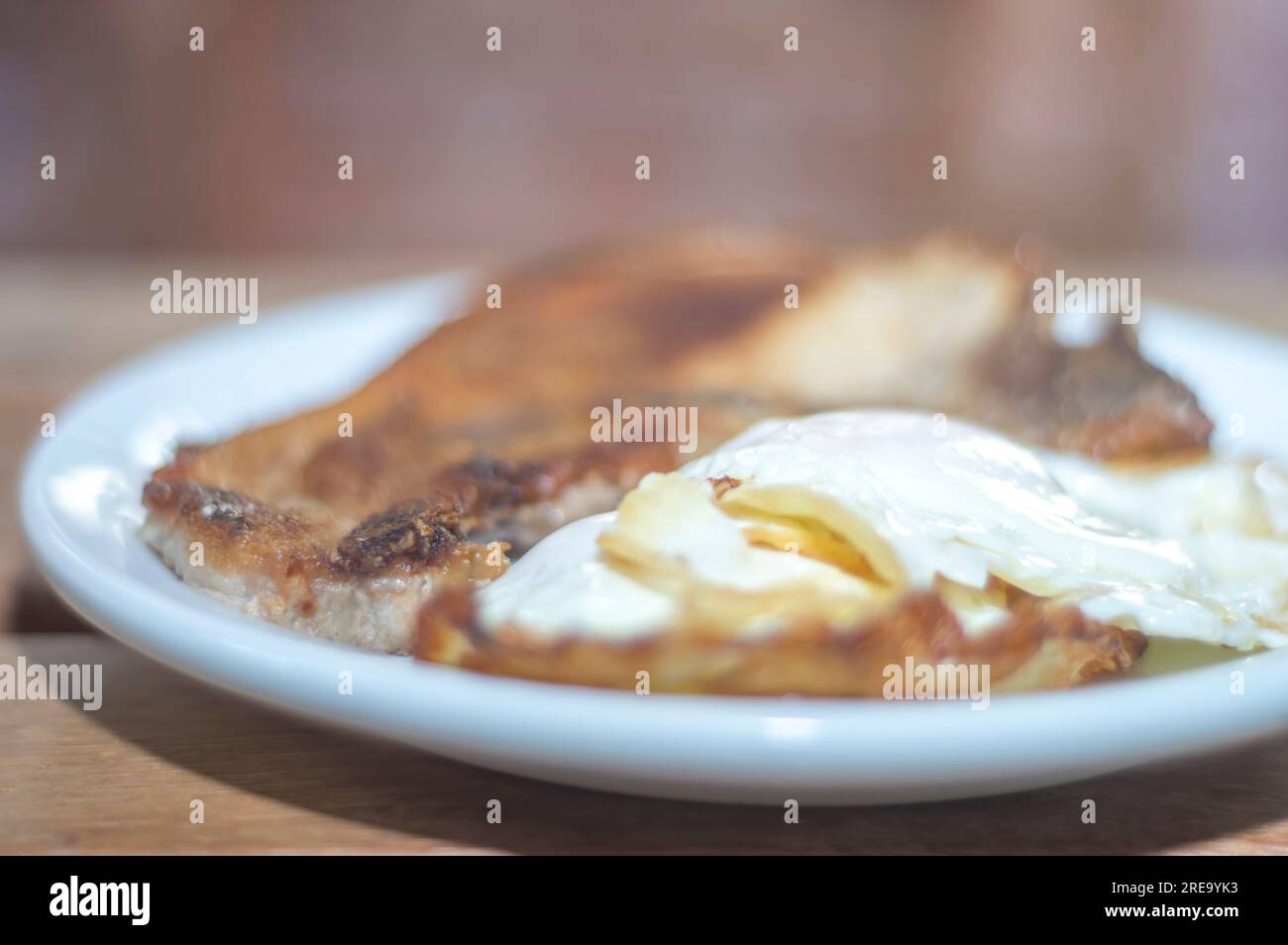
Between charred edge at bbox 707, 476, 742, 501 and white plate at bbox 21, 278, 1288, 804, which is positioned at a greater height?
charred edge at bbox 707, 476, 742, 501

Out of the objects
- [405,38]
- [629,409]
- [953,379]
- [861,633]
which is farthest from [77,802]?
[405,38]

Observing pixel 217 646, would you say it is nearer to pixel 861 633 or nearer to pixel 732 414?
pixel 861 633

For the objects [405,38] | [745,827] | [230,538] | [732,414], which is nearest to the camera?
[745,827]

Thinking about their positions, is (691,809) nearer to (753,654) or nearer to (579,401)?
(753,654)

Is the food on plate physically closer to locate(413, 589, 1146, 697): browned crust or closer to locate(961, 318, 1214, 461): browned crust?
locate(413, 589, 1146, 697): browned crust

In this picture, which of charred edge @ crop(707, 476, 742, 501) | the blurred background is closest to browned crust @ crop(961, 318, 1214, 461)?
charred edge @ crop(707, 476, 742, 501)

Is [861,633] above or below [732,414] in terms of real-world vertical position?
below
